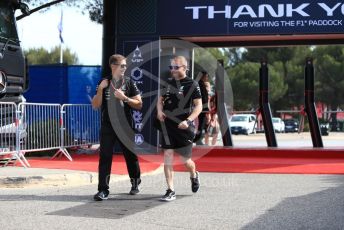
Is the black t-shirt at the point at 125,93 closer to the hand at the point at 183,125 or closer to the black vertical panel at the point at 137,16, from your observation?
the hand at the point at 183,125

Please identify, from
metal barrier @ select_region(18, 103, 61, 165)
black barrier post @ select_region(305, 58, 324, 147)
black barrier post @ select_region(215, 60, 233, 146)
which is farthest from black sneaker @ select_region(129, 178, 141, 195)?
black barrier post @ select_region(305, 58, 324, 147)

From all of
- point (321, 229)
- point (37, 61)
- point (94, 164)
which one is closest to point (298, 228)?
point (321, 229)

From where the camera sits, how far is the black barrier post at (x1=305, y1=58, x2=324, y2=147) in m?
15.2

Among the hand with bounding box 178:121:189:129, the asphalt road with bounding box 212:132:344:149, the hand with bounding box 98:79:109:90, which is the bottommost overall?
the asphalt road with bounding box 212:132:344:149

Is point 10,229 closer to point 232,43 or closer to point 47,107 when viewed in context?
point 47,107

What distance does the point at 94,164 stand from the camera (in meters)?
11.9

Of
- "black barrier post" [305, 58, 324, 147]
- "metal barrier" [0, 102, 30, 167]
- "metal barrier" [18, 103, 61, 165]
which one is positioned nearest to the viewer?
"metal barrier" [0, 102, 30, 167]

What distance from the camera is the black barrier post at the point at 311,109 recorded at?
49.8ft

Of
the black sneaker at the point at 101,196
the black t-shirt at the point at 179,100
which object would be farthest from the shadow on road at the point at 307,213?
the black sneaker at the point at 101,196

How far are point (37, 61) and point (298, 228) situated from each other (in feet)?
188

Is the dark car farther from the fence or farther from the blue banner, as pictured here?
the blue banner

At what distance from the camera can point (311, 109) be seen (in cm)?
1525

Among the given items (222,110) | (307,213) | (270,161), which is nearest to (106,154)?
(307,213)

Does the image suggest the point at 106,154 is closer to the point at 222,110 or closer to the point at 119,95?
the point at 119,95
